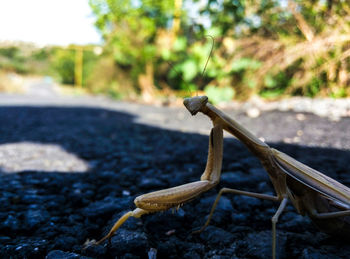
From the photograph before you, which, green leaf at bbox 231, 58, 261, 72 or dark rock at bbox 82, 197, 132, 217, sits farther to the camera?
green leaf at bbox 231, 58, 261, 72

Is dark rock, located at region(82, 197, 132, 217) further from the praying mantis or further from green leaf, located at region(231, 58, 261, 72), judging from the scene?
green leaf, located at region(231, 58, 261, 72)

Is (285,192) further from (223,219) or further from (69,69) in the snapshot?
(69,69)

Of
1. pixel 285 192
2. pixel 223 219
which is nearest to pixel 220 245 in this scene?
pixel 223 219

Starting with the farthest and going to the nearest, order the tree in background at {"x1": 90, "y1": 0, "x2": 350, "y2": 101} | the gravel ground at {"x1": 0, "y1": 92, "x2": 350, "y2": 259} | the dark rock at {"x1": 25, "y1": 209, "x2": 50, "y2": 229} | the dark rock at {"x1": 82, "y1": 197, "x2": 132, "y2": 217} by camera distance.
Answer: the tree in background at {"x1": 90, "y1": 0, "x2": 350, "y2": 101}, the dark rock at {"x1": 82, "y1": 197, "x2": 132, "y2": 217}, the dark rock at {"x1": 25, "y1": 209, "x2": 50, "y2": 229}, the gravel ground at {"x1": 0, "y1": 92, "x2": 350, "y2": 259}

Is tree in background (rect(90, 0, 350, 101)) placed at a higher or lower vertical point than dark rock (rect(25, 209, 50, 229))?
higher

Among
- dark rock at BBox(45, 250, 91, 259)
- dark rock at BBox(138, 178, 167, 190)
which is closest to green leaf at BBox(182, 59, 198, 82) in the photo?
dark rock at BBox(138, 178, 167, 190)

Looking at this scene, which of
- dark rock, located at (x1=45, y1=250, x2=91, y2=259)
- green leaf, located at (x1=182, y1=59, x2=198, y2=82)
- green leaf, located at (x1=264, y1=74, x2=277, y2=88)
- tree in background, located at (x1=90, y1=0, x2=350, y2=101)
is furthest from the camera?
green leaf, located at (x1=182, y1=59, x2=198, y2=82)

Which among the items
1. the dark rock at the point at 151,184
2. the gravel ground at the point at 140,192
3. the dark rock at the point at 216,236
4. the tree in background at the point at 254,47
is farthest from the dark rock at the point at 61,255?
the tree in background at the point at 254,47
